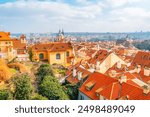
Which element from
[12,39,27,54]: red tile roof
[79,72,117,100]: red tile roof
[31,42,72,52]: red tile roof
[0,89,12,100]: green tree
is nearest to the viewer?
[0,89,12,100]: green tree

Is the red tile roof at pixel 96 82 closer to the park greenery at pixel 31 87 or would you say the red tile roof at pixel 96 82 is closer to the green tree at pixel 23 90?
the park greenery at pixel 31 87

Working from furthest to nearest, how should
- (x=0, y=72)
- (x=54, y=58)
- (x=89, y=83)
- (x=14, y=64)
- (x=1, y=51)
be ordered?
(x=54, y=58)
(x=1, y=51)
(x=14, y=64)
(x=89, y=83)
(x=0, y=72)

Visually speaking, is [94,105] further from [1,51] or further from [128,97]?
[1,51]

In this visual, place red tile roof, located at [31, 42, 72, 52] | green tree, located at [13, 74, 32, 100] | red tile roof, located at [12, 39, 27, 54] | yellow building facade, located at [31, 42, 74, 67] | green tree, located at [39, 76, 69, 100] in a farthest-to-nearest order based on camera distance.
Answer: red tile roof, located at [12, 39, 27, 54], red tile roof, located at [31, 42, 72, 52], yellow building facade, located at [31, 42, 74, 67], green tree, located at [39, 76, 69, 100], green tree, located at [13, 74, 32, 100]

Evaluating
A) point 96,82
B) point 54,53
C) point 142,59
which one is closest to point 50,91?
point 96,82

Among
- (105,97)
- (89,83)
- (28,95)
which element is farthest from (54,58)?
(28,95)

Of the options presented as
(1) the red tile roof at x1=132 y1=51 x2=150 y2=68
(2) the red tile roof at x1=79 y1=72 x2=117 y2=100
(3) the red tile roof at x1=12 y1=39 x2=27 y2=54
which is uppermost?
(3) the red tile roof at x1=12 y1=39 x2=27 y2=54

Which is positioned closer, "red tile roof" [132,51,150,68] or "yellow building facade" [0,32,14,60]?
"yellow building facade" [0,32,14,60]

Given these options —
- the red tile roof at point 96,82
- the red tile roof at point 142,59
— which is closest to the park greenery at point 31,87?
the red tile roof at point 96,82

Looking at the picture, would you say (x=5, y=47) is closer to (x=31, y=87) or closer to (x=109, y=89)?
(x=109, y=89)

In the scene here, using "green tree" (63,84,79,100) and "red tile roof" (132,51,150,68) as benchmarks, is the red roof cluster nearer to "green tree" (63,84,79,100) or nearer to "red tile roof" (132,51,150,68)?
"green tree" (63,84,79,100)

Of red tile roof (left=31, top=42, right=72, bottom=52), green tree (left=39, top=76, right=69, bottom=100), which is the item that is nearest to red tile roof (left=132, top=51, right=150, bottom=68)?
red tile roof (left=31, top=42, right=72, bottom=52)
